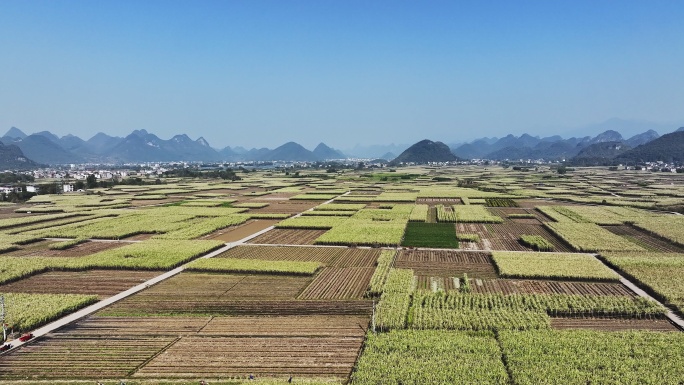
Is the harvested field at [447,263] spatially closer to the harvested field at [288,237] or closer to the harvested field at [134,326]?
the harvested field at [288,237]

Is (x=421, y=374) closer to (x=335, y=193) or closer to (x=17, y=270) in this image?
(x=17, y=270)

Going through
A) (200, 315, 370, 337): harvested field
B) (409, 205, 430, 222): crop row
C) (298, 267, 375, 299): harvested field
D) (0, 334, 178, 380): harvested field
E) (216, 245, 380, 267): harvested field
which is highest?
(409, 205, 430, 222): crop row

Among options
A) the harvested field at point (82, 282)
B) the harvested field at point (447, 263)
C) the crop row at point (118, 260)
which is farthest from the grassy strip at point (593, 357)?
the crop row at point (118, 260)

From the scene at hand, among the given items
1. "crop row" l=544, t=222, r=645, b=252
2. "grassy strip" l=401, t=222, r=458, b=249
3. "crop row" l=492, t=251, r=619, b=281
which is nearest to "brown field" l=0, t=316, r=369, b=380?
"crop row" l=492, t=251, r=619, b=281

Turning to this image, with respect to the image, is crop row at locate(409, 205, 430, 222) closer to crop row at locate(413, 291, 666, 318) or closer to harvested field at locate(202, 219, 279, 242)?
harvested field at locate(202, 219, 279, 242)

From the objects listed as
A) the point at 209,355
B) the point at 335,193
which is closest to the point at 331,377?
the point at 209,355
